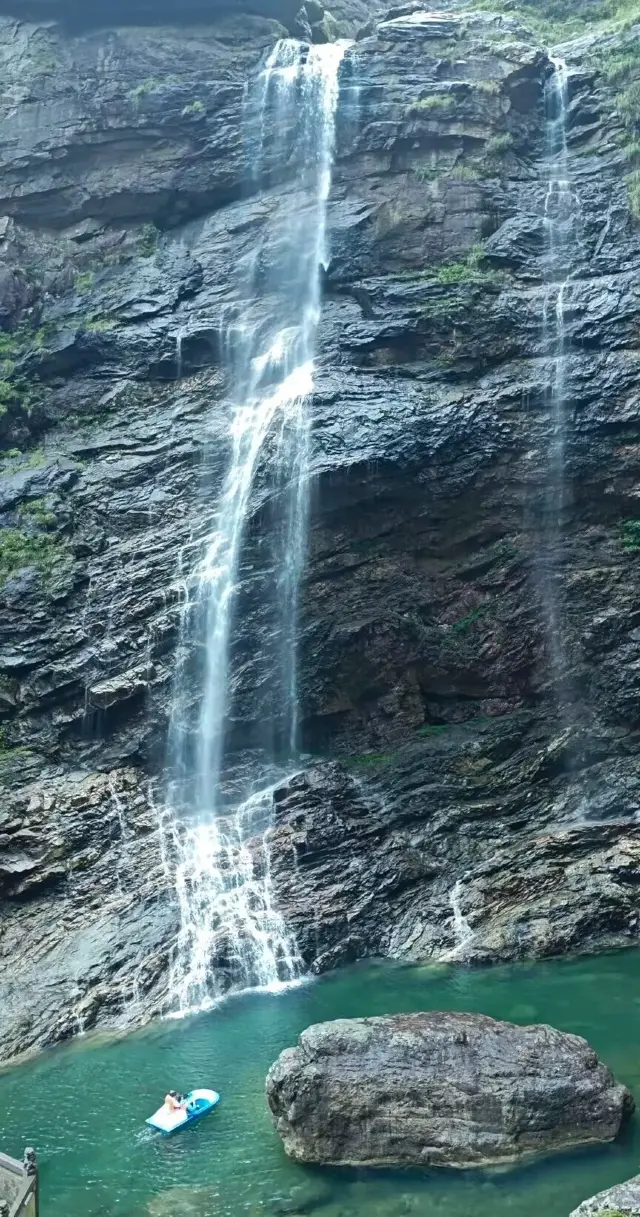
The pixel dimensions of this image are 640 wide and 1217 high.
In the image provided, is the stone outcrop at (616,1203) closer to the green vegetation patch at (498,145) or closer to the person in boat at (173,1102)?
the person in boat at (173,1102)

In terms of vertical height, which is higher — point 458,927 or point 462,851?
point 462,851

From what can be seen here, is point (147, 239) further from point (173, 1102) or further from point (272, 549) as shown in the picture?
point (173, 1102)

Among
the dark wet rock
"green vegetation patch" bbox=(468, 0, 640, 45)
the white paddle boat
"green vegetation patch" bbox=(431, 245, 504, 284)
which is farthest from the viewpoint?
"green vegetation patch" bbox=(468, 0, 640, 45)

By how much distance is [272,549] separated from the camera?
72.0ft

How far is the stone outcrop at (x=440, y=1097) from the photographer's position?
1015 cm

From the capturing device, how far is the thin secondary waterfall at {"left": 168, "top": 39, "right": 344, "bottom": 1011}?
17.3m

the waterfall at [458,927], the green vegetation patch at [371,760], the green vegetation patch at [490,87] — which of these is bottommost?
the waterfall at [458,927]

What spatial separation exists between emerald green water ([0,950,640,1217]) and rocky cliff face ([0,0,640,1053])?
46.4 inches

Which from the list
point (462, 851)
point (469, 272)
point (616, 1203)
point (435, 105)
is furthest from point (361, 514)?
point (616, 1203)

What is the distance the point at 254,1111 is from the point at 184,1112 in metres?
0.88

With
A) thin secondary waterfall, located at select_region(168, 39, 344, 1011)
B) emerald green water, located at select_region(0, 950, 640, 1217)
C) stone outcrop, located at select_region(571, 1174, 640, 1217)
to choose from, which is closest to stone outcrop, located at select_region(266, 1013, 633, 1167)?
emerald green water, located at select_region(0, 950, 640, 1217)

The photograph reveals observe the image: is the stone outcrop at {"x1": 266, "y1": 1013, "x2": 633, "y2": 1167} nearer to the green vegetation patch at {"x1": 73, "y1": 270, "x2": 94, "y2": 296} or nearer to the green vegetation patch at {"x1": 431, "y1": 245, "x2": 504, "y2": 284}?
the green vegetation patch at {"x1": 431, "y1": 245, "x2": 504, "y2": 284}

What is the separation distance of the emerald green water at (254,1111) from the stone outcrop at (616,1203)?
50.8 inches

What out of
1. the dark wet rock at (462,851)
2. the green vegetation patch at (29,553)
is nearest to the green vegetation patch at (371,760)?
the dark wet rock at (462,851)
